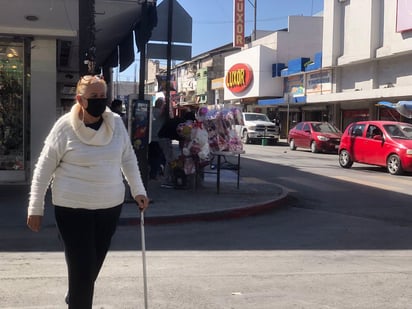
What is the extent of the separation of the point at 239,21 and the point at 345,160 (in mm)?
29358

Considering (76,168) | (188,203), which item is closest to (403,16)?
(188,203)

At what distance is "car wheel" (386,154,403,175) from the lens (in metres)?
15.8

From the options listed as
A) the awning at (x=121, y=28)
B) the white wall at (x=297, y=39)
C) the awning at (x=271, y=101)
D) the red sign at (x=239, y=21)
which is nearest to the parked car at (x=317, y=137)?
the awning at (x=271, y=101)

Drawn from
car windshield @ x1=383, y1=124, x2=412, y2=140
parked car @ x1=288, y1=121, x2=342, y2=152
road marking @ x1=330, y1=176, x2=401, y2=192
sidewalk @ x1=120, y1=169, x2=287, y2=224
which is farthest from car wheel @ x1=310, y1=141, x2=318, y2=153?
sidewalk @ x1=120, y1=169, x2=287, y2=224

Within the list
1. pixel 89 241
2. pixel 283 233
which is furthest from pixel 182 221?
pixel 89 241

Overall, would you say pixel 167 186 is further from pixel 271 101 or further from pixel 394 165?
pixel 271 101

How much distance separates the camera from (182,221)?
326 inches

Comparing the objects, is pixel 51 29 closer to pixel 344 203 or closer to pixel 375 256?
pixel 344 203

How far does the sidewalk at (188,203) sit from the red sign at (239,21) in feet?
113

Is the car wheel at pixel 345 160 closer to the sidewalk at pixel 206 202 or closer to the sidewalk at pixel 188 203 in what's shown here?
the sidewalk at pixel 206 202

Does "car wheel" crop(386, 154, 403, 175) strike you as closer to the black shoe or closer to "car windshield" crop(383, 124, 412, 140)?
"car windshield" crop(383, 124, 412, 140)

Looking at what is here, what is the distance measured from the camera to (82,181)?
3.41 m

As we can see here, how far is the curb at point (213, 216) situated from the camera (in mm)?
8086

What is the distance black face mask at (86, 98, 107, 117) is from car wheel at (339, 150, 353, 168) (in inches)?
614
